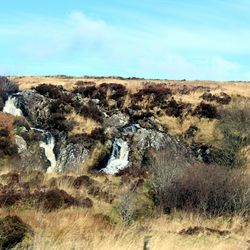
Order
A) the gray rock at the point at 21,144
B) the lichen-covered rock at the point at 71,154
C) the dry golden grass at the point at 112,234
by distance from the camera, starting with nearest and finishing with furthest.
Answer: the dry golden grass at the point at 112,234 → the gray rock at the point at 21,144 → the lichen-covered rock at the point at 71,154

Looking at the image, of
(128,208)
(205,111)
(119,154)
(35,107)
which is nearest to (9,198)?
(128,208)

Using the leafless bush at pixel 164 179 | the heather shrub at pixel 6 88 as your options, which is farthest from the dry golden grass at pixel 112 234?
the heather shrub at pixel 6 88

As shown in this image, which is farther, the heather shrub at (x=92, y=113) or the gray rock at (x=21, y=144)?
the heather shrub at (x=92, y=113)

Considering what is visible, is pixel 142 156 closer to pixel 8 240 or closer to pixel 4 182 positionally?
pixel 4 182

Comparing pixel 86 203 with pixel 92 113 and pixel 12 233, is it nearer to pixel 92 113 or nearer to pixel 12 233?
pixel 12 233

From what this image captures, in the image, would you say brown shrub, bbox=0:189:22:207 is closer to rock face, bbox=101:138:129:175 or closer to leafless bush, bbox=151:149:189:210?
leafless bush, bbox=151:149:189:210

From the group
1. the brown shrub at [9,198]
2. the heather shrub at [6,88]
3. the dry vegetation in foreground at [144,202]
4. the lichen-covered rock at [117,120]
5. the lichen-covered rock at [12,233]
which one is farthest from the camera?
the heather shrub at [6,88]

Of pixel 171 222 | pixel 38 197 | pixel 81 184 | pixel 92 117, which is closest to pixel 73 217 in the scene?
pixel 38 197

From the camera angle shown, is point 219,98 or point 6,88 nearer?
point 219,98

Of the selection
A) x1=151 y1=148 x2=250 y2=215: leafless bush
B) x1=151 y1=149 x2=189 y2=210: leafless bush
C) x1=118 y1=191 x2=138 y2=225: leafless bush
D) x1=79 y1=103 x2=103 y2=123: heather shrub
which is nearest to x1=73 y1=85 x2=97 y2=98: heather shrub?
x1=79 y1=103 x2=103 y2=123: heather shrub

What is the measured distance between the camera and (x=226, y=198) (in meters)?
16.1

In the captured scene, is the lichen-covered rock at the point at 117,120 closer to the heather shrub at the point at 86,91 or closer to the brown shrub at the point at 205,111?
the heather shrub at the point at 86,91

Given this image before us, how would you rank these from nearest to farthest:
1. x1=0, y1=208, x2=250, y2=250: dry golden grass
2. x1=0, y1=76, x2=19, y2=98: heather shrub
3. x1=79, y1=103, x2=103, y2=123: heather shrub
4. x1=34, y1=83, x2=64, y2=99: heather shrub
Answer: x1=0, y1=208, x2=250, y2=250: dry golden grass, x1=79, y1=103, x2=103, y2=123: heather shrub, x1=34, y1=83, x2=64, y2=99: heather shrub, x1=0, y1=76, x2=19, y2=98: heather shrub

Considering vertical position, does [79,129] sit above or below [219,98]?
below
